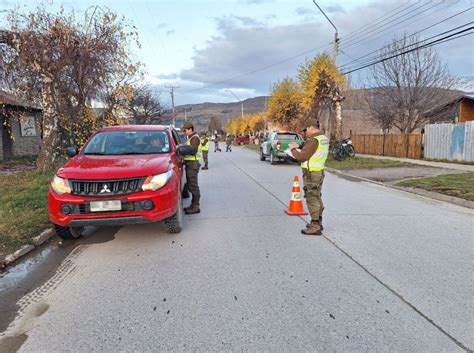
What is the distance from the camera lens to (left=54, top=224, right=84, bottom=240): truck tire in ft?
18.0

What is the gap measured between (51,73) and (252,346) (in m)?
12.1

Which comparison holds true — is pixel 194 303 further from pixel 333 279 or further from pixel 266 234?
pixel 266 234

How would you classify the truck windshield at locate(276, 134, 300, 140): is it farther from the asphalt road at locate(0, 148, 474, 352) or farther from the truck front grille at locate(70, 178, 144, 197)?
the truck front grille at locate(70, 178, 144, 197)

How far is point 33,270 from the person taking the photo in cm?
453

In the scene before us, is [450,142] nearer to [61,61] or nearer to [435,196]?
[435,196]

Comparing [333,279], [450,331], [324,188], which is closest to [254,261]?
[333,279]

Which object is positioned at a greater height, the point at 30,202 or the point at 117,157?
the point at 117,157

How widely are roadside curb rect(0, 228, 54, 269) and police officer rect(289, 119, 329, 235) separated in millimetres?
4076

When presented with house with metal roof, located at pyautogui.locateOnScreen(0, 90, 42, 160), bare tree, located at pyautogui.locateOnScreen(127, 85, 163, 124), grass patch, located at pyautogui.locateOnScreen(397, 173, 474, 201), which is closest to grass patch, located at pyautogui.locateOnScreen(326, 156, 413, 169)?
grass patch, located at pyautogui.locateOnScreen(397, 173, 474, 201)

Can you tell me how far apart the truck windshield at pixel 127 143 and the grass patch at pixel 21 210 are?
1523 millimetres

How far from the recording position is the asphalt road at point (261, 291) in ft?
9.56

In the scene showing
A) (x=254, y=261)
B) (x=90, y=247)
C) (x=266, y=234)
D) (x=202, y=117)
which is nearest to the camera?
(x=254, y=261)

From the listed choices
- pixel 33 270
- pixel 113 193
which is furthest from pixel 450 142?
pixel 33 270

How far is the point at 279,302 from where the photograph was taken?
138 inches
